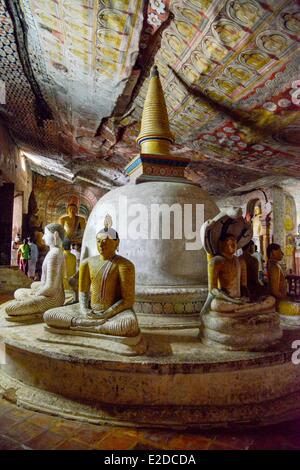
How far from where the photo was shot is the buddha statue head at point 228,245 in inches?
114

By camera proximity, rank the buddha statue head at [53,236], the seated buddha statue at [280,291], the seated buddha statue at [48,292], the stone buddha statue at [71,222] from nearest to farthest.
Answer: the seated buddha statue at [48,292] < the seated buddha statue at [280,291] < the buddha statue head at [53,236] < the stone buddha statue at [71,222]

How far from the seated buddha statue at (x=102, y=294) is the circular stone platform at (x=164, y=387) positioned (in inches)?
9.7

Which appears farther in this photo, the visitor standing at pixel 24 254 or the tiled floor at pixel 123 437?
the visitor standing at pixel 24 254

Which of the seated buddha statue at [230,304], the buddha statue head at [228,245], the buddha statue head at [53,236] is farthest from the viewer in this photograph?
the buddha statue head at [53,236]

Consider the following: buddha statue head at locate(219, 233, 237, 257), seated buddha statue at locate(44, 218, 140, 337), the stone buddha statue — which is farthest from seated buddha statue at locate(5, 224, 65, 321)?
buddha statue head at locate(219, 233, 237, 257)

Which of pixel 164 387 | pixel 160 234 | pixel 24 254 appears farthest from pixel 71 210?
pixel 24 254

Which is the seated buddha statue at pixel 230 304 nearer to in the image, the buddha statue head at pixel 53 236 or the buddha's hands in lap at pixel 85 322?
the buddha's hands in lap at pixel 85 322

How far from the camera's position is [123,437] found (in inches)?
81.4

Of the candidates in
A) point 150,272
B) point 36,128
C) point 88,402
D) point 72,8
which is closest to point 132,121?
point 36,128

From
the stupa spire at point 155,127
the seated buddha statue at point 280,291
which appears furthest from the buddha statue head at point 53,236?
the seated buddha statue at point 280,291

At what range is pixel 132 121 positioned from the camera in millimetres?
9664

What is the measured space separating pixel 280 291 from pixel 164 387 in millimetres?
2022

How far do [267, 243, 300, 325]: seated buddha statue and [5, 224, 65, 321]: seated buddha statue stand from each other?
2623mm

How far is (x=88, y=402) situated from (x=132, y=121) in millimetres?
8937
